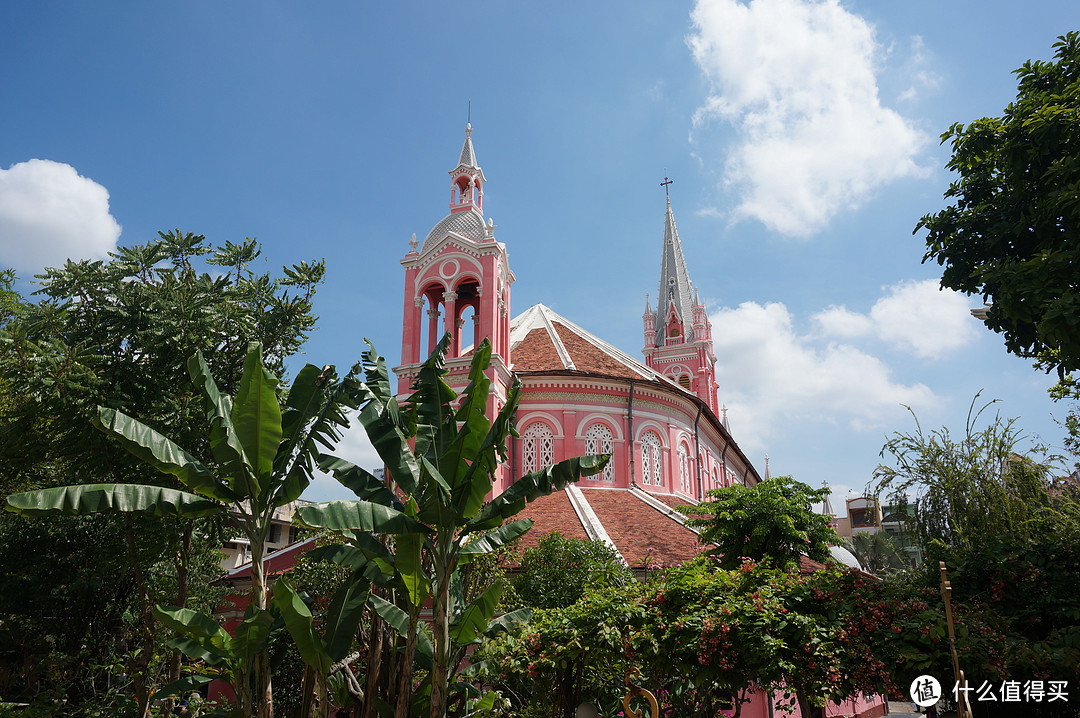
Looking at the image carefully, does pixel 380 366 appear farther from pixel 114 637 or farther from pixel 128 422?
pixel 114 637

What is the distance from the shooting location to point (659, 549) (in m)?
17.9

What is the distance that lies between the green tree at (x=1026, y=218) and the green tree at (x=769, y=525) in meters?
5.80

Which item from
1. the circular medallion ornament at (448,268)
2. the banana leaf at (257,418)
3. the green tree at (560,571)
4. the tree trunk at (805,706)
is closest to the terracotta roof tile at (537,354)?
the circular medallion ornament at (448,268)

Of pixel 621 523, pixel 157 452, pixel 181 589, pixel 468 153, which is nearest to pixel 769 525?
pixel 621 523

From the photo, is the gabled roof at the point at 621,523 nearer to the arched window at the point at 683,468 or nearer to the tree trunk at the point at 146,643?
the arched window at the point at 683,468

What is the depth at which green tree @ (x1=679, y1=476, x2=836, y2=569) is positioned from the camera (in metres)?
15.3

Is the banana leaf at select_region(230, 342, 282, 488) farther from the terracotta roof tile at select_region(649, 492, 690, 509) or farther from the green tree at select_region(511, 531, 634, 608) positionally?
the terracotta roof tile at select_region(649, 492, 690, 509)

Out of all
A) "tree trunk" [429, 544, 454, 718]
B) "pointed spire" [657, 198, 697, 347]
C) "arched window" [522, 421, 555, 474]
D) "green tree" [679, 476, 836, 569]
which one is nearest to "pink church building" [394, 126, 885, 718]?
"arched window" [522, 421, 555, 474]

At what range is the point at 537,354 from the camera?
2617 cm

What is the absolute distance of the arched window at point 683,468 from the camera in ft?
84.3

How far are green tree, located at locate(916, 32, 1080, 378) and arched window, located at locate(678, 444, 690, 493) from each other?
14.2 metres

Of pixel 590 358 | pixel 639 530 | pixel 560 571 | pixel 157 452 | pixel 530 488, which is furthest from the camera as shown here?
pixel 590 358

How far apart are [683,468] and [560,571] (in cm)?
1249

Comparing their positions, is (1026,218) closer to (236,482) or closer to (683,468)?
(236,482)
